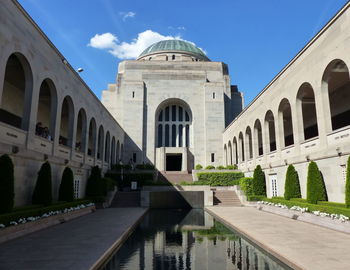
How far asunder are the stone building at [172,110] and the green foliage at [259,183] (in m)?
16.8

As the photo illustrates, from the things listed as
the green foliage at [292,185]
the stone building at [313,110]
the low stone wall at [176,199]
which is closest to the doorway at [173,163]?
the stone building at [313,110]

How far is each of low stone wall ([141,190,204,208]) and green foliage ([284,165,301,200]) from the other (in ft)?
27.3

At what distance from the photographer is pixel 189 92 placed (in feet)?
138

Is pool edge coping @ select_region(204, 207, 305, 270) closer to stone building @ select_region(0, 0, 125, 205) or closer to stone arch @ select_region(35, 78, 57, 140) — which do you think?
stone building @ select_region(0, 0, 125, 205)

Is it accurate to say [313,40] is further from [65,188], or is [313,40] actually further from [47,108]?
[47,108]

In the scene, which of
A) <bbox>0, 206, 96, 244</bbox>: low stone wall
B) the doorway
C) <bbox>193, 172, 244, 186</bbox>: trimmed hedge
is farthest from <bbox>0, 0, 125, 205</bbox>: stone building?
the doorway

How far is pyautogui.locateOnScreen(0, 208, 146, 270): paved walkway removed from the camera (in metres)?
→ 6.68

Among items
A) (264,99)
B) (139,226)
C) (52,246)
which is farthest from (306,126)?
(52,246)

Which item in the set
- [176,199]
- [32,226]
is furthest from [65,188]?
[176,199]

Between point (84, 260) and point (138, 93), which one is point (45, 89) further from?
point (138, 93)

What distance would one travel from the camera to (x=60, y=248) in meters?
8.33

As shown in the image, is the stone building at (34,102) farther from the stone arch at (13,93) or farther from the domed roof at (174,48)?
the domed roof at (174,48)

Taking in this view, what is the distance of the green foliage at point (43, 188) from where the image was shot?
43.5 feet

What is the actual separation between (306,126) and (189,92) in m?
19.0
